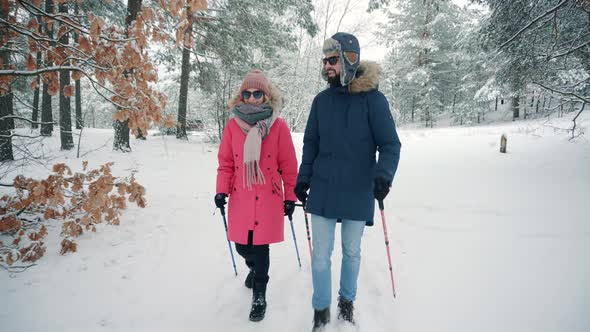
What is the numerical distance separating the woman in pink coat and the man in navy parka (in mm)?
345

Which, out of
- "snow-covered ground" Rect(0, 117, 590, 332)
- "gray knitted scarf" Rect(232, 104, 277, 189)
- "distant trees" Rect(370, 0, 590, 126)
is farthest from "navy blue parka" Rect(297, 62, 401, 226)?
"distant trees" Rect(370, 0, 590, 126)

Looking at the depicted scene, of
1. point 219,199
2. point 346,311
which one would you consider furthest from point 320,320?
point 219,199

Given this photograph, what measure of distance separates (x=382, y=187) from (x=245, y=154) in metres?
1.14

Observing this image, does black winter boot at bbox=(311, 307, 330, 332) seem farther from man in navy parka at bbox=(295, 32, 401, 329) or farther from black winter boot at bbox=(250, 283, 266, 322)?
black winter boot at bbox=(250, 283, 266, 322)

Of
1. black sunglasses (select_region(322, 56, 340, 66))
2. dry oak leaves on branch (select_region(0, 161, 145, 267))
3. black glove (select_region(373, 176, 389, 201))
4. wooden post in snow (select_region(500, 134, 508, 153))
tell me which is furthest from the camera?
wooden post in snow (select_region(500, 134, 508, 153))

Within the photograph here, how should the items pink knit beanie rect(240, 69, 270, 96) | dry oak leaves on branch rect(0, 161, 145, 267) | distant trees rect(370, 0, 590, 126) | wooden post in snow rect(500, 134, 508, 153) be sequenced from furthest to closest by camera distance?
wooden post in snow rect(500, 134, 508, 153) → distant trees rect(370, 0, 590, 126) → dry oak leaves on branch rect(0, 161, 145, 267) → pink knit beanie rect(240, 69, 270, 96)

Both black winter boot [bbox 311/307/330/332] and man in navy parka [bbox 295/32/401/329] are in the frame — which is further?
black winter boot [bbox 311/307/330/332]

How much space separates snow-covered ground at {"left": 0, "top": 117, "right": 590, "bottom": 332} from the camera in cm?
248

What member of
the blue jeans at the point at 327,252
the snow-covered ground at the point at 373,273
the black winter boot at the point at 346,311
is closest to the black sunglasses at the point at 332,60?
the blue jeans at the point at 327,252

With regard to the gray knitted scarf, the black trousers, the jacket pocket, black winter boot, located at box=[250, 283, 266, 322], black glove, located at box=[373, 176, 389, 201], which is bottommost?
black winter boot, located at box=[250, 283, 266, 322]

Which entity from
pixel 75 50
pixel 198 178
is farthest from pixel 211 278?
pixel 198 178

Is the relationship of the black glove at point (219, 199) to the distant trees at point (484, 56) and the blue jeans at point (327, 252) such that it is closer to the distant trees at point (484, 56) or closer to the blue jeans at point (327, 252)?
the blue jeans at point (327, 252)

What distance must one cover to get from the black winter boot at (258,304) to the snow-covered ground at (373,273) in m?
0.07

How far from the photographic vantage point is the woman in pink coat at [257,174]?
2422 millimetres
